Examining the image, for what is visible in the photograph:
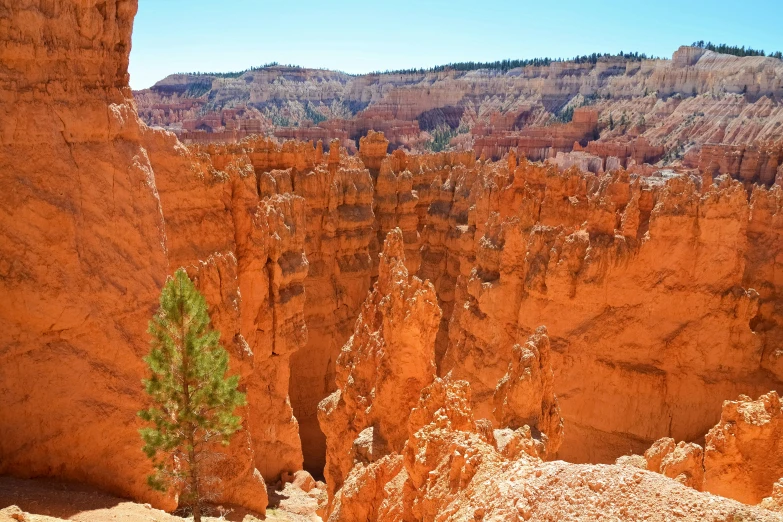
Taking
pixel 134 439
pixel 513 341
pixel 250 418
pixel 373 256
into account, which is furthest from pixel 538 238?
pixel 373 256

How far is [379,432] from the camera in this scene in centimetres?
1149

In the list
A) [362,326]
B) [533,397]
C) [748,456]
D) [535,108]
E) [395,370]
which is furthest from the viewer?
[535,108]

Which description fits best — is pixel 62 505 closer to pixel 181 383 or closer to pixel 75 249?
pixel 181 383

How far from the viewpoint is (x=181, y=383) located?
28.2 feet

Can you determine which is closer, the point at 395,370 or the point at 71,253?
the point at 71,253

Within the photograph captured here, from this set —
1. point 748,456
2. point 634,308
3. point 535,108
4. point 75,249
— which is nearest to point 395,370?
point 75,249

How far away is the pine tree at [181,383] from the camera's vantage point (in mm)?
8406

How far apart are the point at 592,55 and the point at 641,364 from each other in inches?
4974

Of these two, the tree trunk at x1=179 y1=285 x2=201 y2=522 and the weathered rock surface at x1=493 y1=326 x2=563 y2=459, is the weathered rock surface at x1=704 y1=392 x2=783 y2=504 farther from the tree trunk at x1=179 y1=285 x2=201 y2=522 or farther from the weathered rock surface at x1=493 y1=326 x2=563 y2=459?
the tree trunk at x1=179 y1=285 x2=201 y2=522

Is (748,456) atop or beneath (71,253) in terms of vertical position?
beneath

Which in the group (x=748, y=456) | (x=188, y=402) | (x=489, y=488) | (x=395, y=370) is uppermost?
(x=489, y=488)

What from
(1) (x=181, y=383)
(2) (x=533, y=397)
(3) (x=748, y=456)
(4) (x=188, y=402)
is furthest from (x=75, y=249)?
(3) (x=748, y=456)

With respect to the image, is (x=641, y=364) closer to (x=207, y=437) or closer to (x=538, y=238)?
(x=538, y=238)

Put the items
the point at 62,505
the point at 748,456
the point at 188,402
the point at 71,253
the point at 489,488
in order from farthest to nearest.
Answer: the point at 748,456, the point at 71,253, the point at 188,402, the point at 62,505, the point at 489,488
